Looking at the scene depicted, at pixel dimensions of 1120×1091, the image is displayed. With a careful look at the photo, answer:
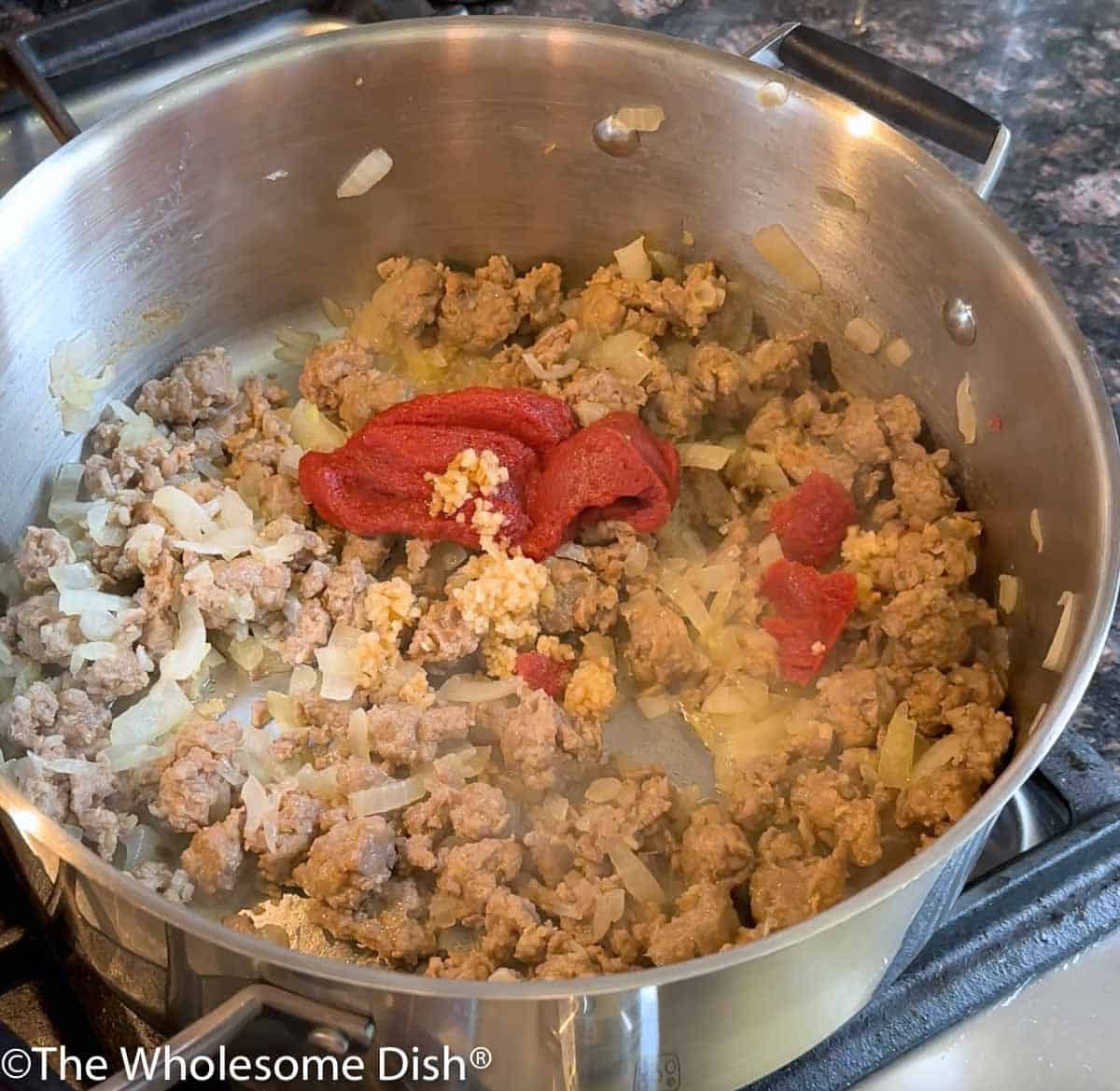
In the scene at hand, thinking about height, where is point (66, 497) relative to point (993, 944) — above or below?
above

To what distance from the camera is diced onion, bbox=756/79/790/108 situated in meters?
1.55

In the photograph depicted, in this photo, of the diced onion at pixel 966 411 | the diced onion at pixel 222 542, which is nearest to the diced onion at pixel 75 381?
the diced onion at pixel 222 542

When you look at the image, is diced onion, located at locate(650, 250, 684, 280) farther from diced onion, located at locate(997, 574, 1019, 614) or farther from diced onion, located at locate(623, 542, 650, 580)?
diced onion, located at locate(997, 574, 1019, 614)

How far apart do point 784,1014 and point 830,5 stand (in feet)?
5.93

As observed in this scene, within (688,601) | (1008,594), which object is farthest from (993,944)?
(688,601)

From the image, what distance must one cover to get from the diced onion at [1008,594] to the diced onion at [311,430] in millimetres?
924

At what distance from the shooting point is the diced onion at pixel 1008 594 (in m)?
1.48

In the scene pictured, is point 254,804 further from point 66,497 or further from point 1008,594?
point 1008,594

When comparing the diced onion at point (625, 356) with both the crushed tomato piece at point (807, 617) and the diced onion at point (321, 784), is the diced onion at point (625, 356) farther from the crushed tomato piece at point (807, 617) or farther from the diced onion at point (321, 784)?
the diced onion at point (321, 784)

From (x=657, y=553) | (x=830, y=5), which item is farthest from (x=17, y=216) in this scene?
(x=830, y=5)

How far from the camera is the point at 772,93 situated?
1561mm

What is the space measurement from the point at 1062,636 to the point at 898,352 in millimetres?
542

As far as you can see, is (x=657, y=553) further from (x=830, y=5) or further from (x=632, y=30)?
(x=830, y=5)

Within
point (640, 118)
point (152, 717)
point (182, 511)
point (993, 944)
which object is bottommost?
point (993, 944)
